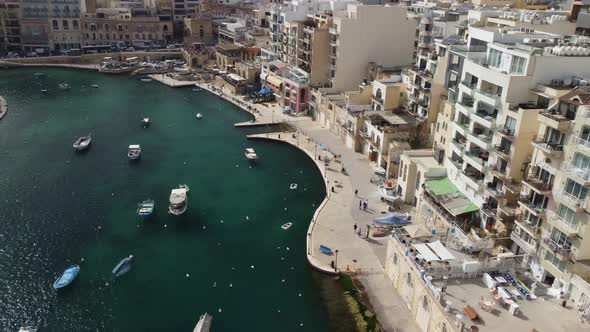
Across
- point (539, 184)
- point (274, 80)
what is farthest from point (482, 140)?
point (274, 80)

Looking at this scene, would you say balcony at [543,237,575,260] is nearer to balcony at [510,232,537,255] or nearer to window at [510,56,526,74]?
balcony at [510,232,537,255]

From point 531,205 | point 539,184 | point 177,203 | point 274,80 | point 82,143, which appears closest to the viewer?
point 539,184

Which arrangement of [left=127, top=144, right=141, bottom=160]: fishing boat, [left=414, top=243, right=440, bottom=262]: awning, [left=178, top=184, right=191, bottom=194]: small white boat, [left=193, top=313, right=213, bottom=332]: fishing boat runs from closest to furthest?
[left=193, top=313, right=213, bottom=332]: fishing boat → [left=414, top=243, right=440, bottom=262]: awning → [left=178, top=184, right=191, bottom=194]: small white boat → [left=127, top=144, right=141, bottom=160]: fishing boat

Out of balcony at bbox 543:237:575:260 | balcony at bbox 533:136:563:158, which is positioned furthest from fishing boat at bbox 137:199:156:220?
balcony at bbox 543:237:575:260

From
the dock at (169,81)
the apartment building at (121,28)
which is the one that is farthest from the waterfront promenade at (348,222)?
the apartment building at (121,28)

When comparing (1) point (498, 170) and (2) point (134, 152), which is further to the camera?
(2) point (134, 152)

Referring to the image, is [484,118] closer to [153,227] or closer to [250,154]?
[153,227]

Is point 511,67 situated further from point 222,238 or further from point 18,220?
point 18,220

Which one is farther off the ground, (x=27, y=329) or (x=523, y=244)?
(x=523, y=244)
